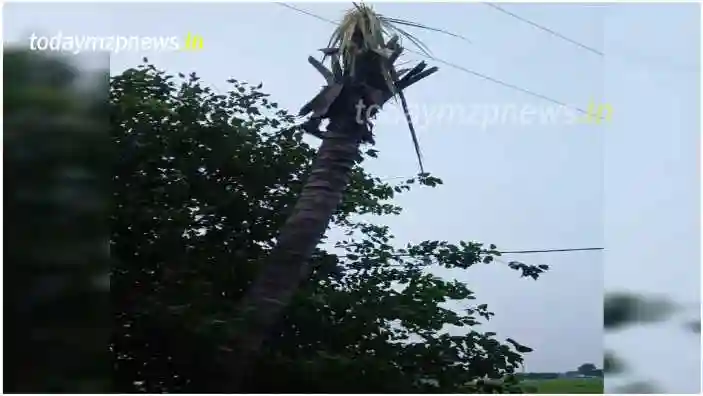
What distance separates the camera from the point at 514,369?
15.3 feet

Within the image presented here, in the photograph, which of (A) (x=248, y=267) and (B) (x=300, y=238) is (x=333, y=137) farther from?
(A) (x=248, y=267)

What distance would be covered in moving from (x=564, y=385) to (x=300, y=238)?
5.28ft

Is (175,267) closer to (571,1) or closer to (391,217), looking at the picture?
(391,217)

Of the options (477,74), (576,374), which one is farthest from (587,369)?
(477,74)

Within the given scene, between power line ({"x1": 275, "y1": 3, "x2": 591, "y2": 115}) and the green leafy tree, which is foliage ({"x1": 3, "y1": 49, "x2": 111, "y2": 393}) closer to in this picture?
power line ({"x1": 275, "y1": 3, "x2": 591, "y2": 115})

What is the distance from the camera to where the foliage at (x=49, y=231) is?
440cm

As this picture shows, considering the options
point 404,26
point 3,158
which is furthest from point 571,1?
point 3,158

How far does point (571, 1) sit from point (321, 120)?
4.80ft

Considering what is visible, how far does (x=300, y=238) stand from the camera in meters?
4.61

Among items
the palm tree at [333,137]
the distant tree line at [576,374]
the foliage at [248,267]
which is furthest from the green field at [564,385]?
the palm tree at [333,137]

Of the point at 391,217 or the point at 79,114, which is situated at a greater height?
the point at 79,114

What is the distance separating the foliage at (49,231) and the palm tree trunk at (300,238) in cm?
79

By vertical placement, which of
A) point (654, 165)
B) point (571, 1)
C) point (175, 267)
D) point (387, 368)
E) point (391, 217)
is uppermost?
point (571, 1)

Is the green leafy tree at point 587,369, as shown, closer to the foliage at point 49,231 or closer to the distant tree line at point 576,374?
the distant tree line at point 576,374
